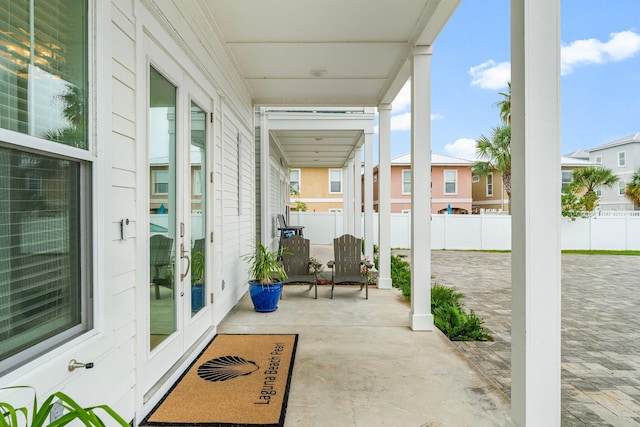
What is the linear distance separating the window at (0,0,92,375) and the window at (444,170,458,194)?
1982cm

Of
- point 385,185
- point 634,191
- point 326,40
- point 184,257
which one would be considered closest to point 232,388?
point 184,257

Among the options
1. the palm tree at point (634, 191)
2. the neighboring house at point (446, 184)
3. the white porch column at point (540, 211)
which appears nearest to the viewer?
the white porch column at point (540, 211)

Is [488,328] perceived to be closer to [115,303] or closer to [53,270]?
[115,303]

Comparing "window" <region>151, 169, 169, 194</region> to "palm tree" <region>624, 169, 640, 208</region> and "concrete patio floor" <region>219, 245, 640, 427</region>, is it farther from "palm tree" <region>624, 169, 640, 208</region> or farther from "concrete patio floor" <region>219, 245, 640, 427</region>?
"palm tree" <region>624, 169, 640, 208</region>

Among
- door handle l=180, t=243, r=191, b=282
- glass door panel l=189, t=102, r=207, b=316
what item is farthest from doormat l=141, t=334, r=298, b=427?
door handle l=180, t=243, r=191, b=282

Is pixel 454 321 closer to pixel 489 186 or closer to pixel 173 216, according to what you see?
pixel 173 216

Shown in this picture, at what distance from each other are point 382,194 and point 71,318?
204 inches

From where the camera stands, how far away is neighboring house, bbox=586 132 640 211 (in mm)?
21067

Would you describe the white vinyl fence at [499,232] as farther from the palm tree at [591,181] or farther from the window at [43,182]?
the window at [43,182]

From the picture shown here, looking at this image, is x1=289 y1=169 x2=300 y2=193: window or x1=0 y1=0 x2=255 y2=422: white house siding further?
x1=289 y1=169 x2=300 y2=193: window

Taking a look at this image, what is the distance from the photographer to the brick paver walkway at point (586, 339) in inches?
104

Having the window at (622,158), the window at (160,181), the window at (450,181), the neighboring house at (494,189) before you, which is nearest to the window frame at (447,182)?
the window at (450,181)

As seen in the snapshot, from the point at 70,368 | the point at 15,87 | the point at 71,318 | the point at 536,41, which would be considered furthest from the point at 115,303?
the point at 536,41

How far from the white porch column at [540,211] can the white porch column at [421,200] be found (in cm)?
213
